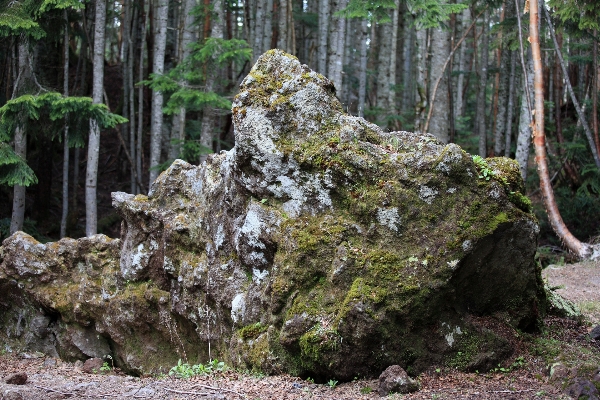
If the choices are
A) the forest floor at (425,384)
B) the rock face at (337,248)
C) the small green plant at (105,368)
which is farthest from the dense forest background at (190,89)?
the small green plant at (105,368)

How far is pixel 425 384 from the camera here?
5.13 metres

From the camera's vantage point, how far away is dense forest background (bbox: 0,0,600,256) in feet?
37.9

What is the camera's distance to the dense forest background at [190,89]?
11555 millimetres

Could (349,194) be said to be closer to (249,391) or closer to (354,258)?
(354,258)

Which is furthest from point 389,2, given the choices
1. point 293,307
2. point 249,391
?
point 249,391

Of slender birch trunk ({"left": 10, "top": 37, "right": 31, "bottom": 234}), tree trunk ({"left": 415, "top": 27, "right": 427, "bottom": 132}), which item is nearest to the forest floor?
slender birch trunk ({"left": 10, "top": 37, "right": 31, "bottom": 234})

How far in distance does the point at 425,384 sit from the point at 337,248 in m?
1.50

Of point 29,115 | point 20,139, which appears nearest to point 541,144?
point 29,115

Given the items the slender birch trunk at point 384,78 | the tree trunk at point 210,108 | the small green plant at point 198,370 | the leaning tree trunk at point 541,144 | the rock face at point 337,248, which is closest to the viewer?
the rock face at point 337,248

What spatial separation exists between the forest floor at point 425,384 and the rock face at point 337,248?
0.61ft

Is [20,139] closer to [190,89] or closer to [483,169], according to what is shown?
[190,89]

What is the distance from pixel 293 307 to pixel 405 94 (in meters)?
24.1

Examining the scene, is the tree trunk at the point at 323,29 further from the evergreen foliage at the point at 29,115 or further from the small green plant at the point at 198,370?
the small green plant at the point at 198,370

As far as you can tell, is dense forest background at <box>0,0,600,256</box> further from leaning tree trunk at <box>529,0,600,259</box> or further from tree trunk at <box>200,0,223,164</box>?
leaning tree trunk at <box>529,0,600,259</box>
